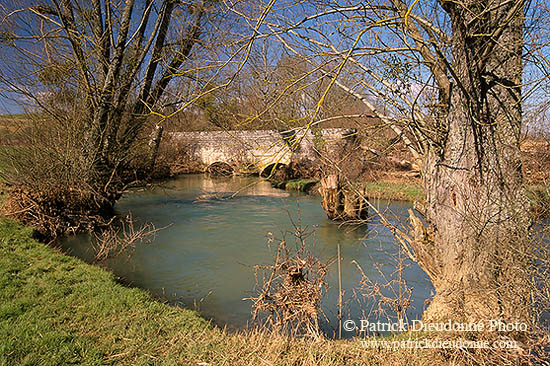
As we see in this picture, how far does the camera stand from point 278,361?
11.8ft

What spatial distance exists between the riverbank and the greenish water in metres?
0.98

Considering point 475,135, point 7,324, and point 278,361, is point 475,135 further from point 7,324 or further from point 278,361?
point 7,324

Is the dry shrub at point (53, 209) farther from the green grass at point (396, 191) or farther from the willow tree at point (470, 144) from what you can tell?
the green grass at point (396, 191)

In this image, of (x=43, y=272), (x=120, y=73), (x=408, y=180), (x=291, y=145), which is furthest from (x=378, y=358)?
(x=408, y=180)

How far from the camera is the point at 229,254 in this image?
8617mm

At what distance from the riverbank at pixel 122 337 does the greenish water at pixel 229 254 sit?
3.20ft

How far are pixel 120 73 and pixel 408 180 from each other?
43.3 feet

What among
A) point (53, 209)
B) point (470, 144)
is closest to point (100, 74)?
point (53, 209)

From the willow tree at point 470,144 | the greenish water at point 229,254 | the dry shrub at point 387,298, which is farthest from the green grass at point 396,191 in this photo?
the willow tree at point 470,144

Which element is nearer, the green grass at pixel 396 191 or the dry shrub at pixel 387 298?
the dry shrub at pixel 387 298

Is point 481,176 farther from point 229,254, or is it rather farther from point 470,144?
point 229,254

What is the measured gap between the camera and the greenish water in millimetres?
6000

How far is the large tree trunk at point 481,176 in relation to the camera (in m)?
4.09

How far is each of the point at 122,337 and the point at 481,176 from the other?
4.27m
